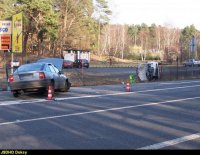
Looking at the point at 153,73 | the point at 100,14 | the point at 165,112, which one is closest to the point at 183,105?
the point at 165,112

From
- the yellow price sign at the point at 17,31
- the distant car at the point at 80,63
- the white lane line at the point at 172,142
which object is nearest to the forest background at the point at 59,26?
the distant car at the point at 80,63

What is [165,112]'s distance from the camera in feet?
44.2

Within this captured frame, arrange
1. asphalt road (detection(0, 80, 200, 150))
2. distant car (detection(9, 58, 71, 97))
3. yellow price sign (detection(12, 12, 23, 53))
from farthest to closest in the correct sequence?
yellow price sign (detection(12, 12, 23, 53)) < distant car (detection(9, 58, 71, 97)) < asphalt road (detection(0, 80, 200, 150))

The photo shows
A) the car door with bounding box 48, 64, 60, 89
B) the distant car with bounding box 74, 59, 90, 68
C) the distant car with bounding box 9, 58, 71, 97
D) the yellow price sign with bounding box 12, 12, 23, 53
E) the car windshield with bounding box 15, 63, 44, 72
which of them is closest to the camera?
the distant car with bounding box 9, 58, 71, 97

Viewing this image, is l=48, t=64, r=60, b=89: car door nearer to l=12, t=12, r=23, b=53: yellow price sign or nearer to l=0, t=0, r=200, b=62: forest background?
l=12, t=12, r=23, b=53: yellow price sign

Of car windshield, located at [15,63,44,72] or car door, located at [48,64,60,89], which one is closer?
car windshield, located at [15,63,44,72]

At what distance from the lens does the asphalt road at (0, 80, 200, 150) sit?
8532mm

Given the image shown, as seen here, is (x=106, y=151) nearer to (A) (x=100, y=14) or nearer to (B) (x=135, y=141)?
(B) (x=135, y=141)

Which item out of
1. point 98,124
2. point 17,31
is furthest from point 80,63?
point 98,124

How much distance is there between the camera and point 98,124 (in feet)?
35.9

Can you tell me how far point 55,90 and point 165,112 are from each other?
7.03 metres

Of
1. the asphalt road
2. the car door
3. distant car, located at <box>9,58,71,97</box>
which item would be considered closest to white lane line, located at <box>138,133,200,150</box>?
the asphalt road

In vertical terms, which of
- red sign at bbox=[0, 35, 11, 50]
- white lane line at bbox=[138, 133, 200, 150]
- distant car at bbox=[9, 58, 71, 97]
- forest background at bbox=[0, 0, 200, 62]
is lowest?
white lane line at bbox=[138, 133, 200, 150]

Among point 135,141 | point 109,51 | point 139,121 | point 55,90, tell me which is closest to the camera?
point 135,141
